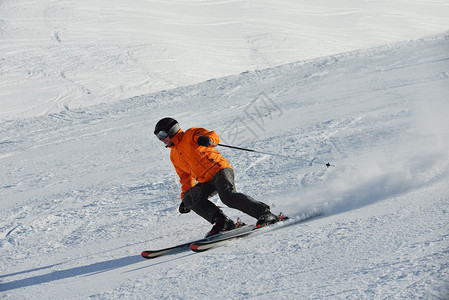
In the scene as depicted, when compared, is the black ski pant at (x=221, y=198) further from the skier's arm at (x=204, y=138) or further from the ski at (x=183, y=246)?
the skier's arm at (x=204, y=138)

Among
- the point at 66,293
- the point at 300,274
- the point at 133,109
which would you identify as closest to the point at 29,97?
the point at 133,109

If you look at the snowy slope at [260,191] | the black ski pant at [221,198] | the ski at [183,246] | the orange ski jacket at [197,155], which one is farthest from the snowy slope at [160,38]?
the ski at [183,246]

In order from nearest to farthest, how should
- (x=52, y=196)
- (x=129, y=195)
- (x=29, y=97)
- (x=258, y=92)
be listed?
1. (x=129, y=195)
2. (x=52, y=196)
3. (x=258, y=92)
4. (x=29, y=97)

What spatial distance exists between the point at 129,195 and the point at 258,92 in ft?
21.9

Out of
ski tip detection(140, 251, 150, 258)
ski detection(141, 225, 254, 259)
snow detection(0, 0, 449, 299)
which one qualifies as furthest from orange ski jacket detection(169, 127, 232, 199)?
ski tip detection(140, 251, 150, 258)

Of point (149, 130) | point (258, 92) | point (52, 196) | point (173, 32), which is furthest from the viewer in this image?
point (173, 32)

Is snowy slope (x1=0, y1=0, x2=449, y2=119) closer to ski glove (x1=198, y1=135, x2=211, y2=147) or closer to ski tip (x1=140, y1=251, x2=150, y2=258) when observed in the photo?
ski glove (x1=198, y1=135, x2=211, y2=147)

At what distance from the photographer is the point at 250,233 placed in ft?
15.0

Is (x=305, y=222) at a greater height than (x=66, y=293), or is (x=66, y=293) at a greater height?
(x=66, y=293)

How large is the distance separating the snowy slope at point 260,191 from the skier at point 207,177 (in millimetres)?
353

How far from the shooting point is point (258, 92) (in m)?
12.9

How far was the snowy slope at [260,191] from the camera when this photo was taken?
11.2 ft

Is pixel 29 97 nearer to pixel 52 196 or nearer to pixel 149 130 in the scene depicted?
pixel 149 130

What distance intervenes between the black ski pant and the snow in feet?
1.07
